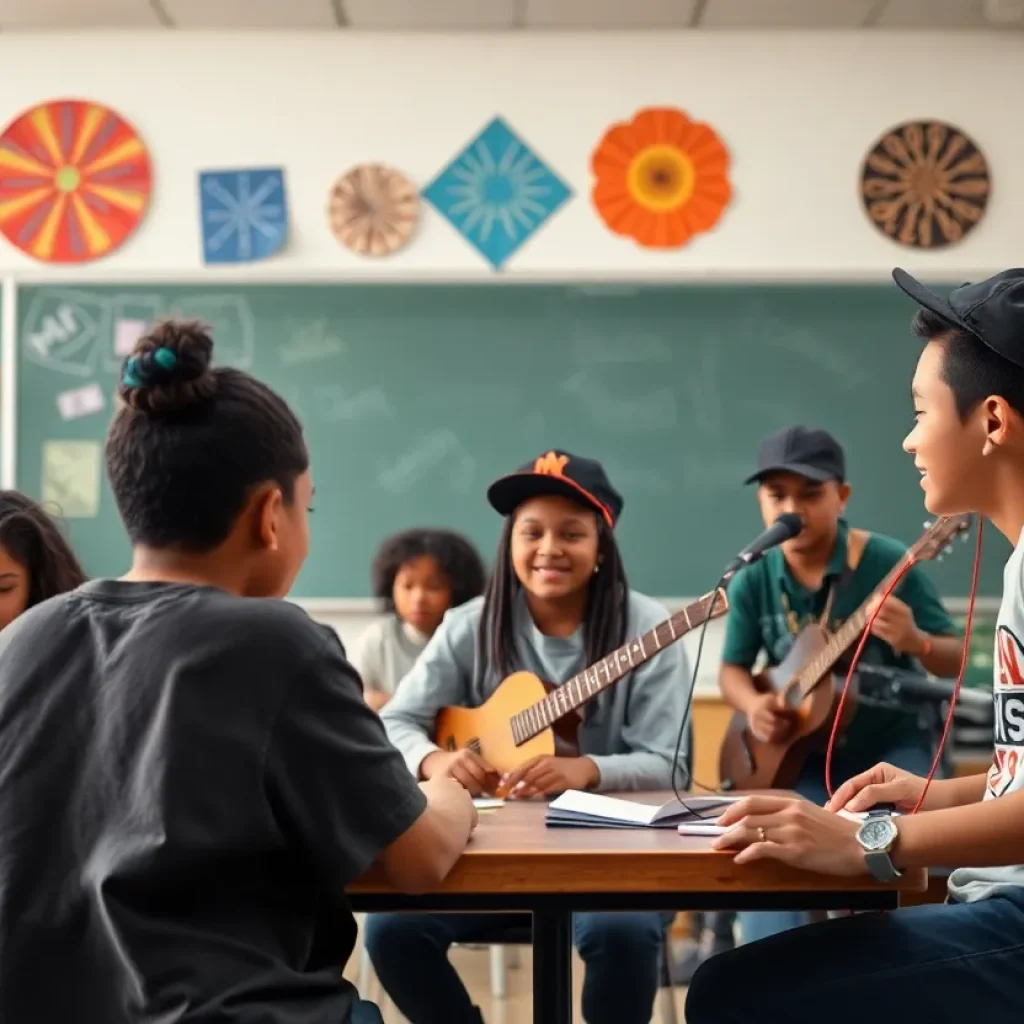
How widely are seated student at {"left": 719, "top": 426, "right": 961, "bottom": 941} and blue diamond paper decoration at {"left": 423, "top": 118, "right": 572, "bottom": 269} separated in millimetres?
Answer: 1512

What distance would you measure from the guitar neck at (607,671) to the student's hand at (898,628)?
0.65m

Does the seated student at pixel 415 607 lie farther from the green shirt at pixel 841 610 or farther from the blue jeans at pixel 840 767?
the blue jeans at pixel 840 767

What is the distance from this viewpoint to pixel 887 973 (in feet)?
4.17

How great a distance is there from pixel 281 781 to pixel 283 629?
13cm

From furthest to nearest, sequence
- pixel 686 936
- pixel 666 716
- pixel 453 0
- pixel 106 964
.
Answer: pixel 453 0, pixel 686 936, pixel 666 716, pixel 106 964

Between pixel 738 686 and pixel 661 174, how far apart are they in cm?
186

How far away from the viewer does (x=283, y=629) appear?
1.11m

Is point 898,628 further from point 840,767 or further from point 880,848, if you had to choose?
point 880,848

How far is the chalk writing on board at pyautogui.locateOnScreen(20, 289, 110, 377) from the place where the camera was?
4.05m

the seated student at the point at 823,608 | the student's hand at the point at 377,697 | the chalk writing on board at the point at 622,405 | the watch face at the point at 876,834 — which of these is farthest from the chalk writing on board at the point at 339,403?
the watch face at the point at 876,834

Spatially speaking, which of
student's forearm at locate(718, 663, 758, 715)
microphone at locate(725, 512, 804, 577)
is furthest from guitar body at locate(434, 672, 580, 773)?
student's forearm at locate(718, 663, 758, 715)

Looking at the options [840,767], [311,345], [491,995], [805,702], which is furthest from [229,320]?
[840,767]

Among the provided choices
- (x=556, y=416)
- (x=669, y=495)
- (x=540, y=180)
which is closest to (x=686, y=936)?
(x=669, y=495)

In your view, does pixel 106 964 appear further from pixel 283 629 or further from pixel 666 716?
pixel 666 716
